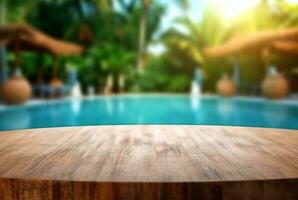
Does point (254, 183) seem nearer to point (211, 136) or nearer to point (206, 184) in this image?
point (206, 184)

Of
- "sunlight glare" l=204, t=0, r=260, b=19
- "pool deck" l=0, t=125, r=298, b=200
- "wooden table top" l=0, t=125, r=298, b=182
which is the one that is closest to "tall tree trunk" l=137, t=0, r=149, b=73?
"sunlight glare" l=204, t=0, r=260, b=19

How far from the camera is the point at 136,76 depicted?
18562 millimetres

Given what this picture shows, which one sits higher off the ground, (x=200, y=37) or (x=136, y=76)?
(x=200, y=37)

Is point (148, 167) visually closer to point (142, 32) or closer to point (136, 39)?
point (142, 32)

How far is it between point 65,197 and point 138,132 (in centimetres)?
167

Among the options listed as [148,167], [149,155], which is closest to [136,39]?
[149,155]

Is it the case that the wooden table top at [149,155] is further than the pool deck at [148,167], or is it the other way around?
the wooden table top at [149,155]

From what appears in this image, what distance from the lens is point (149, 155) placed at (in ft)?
7.45

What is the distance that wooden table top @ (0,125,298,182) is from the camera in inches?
70.3

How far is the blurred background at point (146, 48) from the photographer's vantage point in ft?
48.5

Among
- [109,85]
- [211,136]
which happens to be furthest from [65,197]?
[109,85]

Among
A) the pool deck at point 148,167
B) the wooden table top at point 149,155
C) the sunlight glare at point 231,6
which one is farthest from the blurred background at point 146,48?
the pool deck at point 148,167

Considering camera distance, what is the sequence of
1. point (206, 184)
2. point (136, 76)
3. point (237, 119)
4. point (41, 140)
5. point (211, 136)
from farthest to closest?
point (136, 76) < point (237, 119) < point (211, 136) < point (41, 140) < point (206, 184)

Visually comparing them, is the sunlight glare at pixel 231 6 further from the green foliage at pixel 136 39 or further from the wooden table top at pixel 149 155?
the wooden table top at pixel 149 155
